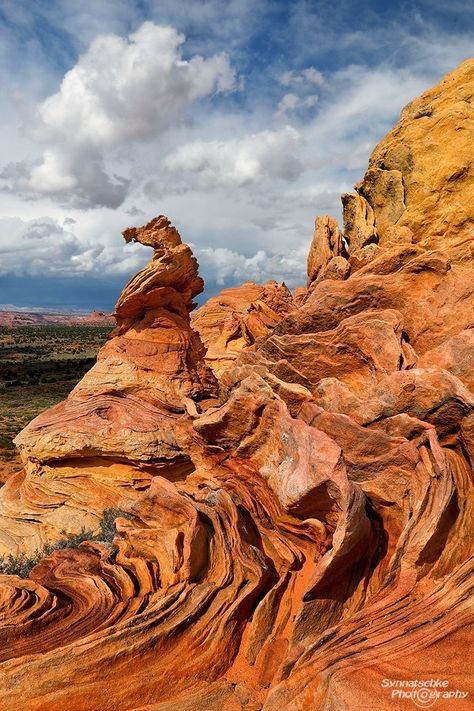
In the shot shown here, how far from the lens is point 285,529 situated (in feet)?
31.2

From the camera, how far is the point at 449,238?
672 inches

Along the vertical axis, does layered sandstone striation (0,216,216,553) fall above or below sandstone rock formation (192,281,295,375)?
below

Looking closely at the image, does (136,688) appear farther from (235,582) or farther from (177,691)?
(235,582)

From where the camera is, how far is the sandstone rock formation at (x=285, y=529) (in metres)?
6.79

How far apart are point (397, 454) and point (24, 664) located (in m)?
6.94

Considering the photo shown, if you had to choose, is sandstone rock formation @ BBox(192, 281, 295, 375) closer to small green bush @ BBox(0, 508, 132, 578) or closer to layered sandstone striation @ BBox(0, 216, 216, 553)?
layered sandstone striation @ BBox(0, 216, 216, 553)

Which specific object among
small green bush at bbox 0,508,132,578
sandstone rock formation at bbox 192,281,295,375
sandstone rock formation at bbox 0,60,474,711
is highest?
sandstone rock formation at bbox 192,281,295,375

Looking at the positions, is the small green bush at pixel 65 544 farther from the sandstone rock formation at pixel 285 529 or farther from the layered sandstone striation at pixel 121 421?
the sandstone rock formation at pixel 285 529

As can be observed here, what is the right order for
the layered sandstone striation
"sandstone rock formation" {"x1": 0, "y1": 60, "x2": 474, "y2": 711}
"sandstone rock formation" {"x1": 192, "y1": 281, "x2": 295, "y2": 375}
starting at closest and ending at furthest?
1. "sandstone rock formation" {"x1": 0, "y1": 60, "x2": 474, "y2": 711}
2. the layered sandstone striation
3. "sandstone rock formation" {"x1": 192, "y1": 281, "x2": 295, "y2": 375}

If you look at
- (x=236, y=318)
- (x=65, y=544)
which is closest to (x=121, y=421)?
(x=65, y=544)

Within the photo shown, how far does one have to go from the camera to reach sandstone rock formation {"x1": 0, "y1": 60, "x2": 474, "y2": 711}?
679 cm

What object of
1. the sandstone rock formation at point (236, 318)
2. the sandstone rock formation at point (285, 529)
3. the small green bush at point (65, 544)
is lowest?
the small green bush at point (65, 544)

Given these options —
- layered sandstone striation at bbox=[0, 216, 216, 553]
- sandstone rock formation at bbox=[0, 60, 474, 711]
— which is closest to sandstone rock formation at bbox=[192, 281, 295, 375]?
layered sandstone striation at bbox=[0, 216, 216, 553]

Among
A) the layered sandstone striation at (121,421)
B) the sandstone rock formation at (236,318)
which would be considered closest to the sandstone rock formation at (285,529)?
the layered sandstone striation at (121,421)
